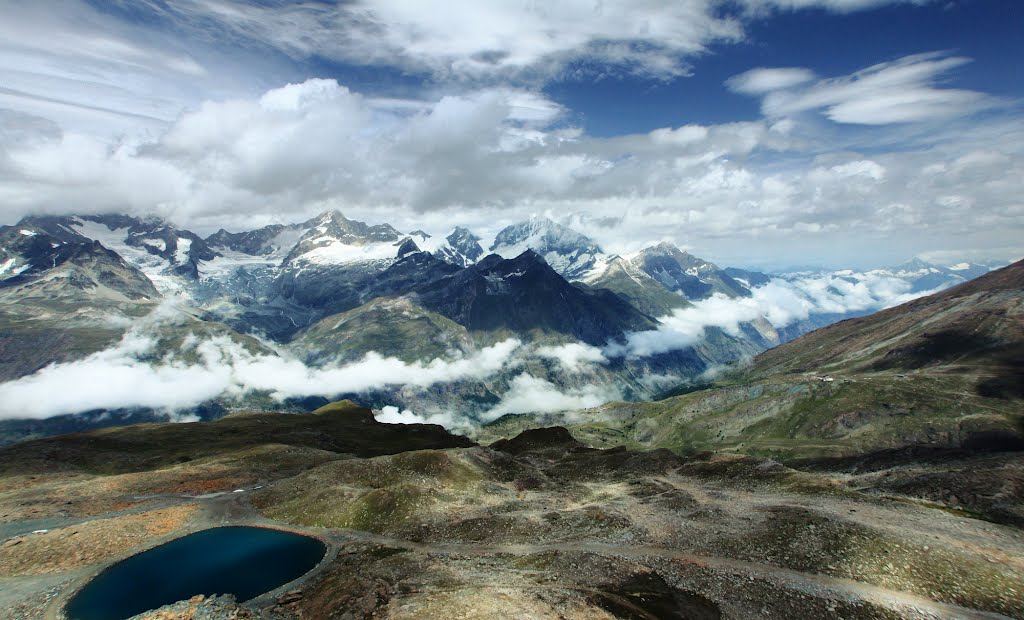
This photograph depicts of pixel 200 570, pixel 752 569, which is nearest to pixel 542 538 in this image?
pixel 752 569

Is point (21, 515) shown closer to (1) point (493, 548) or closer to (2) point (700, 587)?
(1) point (493, 548)

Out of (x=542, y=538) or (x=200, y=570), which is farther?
(x=542, y=538)

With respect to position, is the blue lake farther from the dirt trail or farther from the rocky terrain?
the dirt trail

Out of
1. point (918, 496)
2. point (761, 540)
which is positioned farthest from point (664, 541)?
point (918, 496)

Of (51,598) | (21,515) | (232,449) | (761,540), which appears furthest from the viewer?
(232,449)

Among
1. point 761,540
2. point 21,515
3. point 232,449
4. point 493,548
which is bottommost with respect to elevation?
point 232,449

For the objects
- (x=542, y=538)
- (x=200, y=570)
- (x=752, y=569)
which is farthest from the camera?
(x=542, y=538)

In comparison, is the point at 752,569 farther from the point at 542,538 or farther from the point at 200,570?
the point at 200,570

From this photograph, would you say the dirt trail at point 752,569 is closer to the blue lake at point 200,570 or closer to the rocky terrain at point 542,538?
the rocky terrain at point 542,538

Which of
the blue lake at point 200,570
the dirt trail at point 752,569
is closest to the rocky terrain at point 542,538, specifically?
the dirt trail at point 752,569
